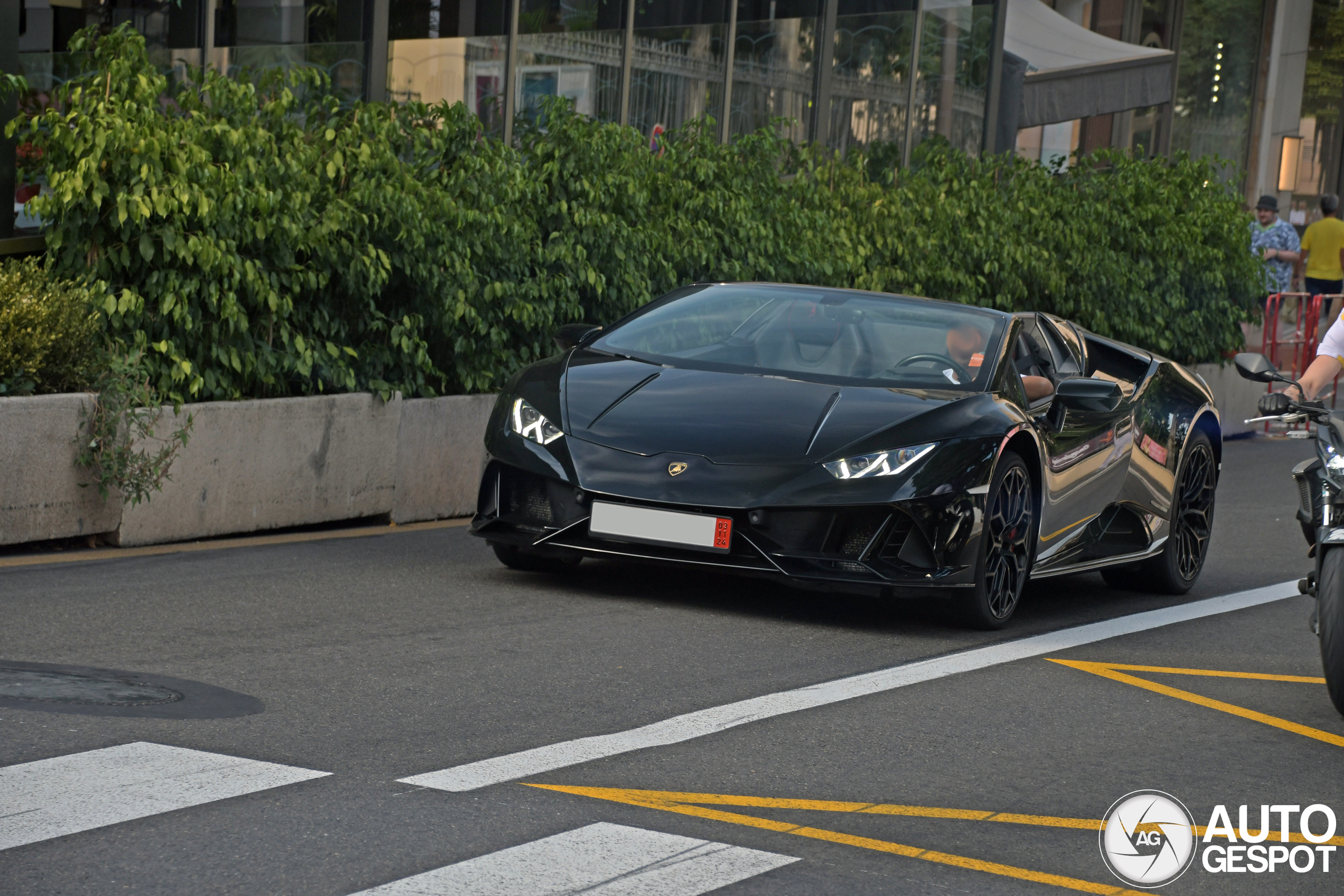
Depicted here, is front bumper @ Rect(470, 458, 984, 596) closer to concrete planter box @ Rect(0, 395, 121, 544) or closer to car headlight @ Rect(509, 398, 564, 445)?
car headlight @ Rect(509, 398, 564, 445)

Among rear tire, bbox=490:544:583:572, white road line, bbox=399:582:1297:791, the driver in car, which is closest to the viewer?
white road line, bbox=399:582:1297:791

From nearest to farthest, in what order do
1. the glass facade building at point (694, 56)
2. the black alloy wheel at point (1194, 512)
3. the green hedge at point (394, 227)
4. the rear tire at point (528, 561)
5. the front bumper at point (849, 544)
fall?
the front bumper at point (849, 544) < the rear tire at point (528, 561) < the green hedge at point (394, 227) < the black alloy wheel at point (1194, 512) < the glass facade building at point (694, 56)

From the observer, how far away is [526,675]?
6258 mm

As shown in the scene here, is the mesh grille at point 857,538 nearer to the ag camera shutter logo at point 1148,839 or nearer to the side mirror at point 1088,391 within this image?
the side mirror at point 1088,391

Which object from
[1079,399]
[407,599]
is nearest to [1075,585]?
[1079,399]

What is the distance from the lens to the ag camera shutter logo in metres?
4.50

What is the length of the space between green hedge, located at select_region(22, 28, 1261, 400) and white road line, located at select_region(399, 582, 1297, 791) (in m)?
3.99

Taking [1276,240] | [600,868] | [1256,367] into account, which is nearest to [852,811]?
[600,868]

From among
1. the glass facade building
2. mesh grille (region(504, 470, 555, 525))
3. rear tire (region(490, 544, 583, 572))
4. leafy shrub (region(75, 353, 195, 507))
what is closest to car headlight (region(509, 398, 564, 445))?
mesh grille (region(504, 470, 555, 525))

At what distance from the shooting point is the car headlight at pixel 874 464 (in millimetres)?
7305

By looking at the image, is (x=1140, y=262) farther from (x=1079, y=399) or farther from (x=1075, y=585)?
(x=1079, y=399)

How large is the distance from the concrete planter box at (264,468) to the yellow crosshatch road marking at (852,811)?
432 cm

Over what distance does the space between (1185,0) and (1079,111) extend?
1220cm

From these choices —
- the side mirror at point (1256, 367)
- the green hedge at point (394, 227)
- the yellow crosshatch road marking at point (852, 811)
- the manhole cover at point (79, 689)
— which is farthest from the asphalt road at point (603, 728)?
the green hedge at point (394, 227)
